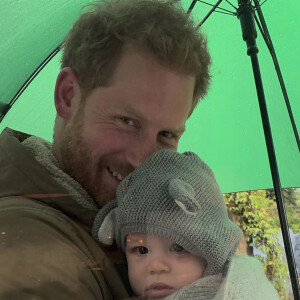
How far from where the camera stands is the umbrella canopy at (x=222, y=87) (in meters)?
0.97

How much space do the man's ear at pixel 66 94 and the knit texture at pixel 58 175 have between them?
84 millimetres

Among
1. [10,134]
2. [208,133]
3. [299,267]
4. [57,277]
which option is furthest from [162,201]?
[299,267]

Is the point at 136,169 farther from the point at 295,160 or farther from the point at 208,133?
the point at 295,160

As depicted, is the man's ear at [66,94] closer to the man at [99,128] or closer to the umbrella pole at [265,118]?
the man at [99,128]

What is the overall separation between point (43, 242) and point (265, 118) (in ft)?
2.64

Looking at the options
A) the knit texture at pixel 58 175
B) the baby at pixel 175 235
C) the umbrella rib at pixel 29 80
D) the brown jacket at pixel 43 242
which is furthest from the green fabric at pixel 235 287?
the umbrella rib at pixel 29 80

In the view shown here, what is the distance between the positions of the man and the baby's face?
0.03 m

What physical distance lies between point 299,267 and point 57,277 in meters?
0.90

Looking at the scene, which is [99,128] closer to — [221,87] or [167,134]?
[167,134]

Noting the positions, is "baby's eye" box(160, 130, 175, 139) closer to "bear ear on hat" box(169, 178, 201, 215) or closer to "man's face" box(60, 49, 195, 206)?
"man's face" box(60, 49, 195, 206)

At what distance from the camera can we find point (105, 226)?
851mm

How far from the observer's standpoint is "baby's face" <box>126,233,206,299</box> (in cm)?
79

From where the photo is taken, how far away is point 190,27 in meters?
1.09

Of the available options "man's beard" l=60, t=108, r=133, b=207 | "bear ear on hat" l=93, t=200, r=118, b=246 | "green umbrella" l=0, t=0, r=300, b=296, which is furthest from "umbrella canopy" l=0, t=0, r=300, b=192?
"bear ear on hat" l=93, t=200, r=118, b=246
